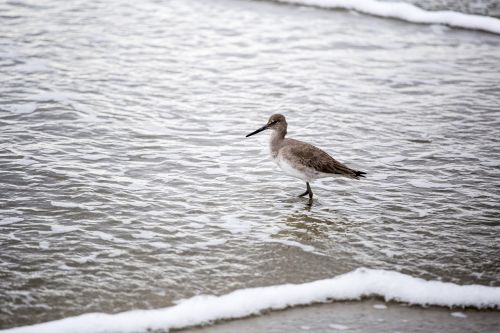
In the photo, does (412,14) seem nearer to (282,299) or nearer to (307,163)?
(307,163)

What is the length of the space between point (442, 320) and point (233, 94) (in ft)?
17.3

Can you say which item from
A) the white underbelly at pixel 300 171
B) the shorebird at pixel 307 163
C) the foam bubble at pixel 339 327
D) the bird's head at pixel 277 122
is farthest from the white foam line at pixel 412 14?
the foam bubble at pixel 339 327

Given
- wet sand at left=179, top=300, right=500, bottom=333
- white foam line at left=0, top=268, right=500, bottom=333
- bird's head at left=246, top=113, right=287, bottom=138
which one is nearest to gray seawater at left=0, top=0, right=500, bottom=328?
white foam line at left=0, top=268, right=500, bottom=333

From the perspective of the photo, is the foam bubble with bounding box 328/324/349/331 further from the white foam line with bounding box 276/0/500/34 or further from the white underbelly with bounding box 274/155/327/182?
the white foam line with bounding box 276/0/500/34

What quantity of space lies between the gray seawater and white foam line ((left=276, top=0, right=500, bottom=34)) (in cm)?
36

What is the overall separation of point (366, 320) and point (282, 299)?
654mm

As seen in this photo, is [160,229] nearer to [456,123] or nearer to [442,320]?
A: [442,320]

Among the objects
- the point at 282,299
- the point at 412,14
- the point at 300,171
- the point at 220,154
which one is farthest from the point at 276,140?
the point at 412,14

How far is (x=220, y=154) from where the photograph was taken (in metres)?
7.88

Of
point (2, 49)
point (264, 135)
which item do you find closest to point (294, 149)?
point (264, 135)

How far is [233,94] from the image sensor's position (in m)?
9.59

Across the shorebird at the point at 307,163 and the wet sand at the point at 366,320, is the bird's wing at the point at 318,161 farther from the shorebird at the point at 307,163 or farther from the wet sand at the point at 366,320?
the wet sand at the point at 366,320

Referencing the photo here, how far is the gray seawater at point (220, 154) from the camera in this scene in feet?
18.4

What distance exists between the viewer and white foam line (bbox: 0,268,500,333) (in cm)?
484
